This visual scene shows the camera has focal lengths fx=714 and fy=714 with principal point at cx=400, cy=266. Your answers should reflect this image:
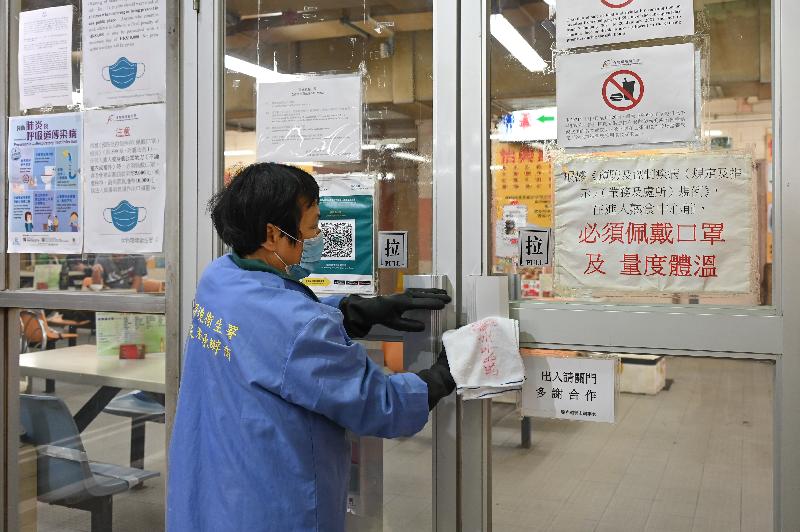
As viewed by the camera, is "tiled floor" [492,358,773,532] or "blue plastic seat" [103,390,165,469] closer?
"tiled floor" [492,358,773,532]

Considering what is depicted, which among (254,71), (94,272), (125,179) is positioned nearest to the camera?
(254,71)

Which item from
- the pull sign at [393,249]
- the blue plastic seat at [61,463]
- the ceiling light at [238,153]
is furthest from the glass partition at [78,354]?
the pull sign at [393,249]

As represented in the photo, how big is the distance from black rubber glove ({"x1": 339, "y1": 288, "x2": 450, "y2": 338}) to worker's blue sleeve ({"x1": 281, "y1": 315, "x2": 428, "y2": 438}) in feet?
0.74

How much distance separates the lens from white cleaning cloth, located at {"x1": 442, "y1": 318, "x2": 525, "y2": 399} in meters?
1.57

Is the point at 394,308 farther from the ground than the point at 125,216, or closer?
closer

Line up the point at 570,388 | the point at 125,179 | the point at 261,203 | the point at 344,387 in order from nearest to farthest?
the point at 344,387
the point at 261,203
the point at 570,388
the point at 125,179

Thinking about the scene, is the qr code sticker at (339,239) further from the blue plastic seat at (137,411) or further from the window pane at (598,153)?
the blue plastic seat at (137,411)

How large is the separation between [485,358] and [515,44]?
0.75m

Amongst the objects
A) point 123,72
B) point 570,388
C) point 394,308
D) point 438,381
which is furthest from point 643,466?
point 123,72

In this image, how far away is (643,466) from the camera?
165 cm

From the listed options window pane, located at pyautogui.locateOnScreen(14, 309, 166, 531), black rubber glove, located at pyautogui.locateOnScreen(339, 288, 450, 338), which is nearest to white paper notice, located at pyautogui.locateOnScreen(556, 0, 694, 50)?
black rubber glove, located at pyautogui.locateOnScreen(339, 288, 450, 338)

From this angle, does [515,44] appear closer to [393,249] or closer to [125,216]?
[393,249]

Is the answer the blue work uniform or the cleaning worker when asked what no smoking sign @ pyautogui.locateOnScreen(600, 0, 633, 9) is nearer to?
the cleaning worker

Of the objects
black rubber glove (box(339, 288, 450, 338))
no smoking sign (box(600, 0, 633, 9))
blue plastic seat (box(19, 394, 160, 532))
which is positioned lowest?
blue plastic seat (box(19, 394, 160, 532))
